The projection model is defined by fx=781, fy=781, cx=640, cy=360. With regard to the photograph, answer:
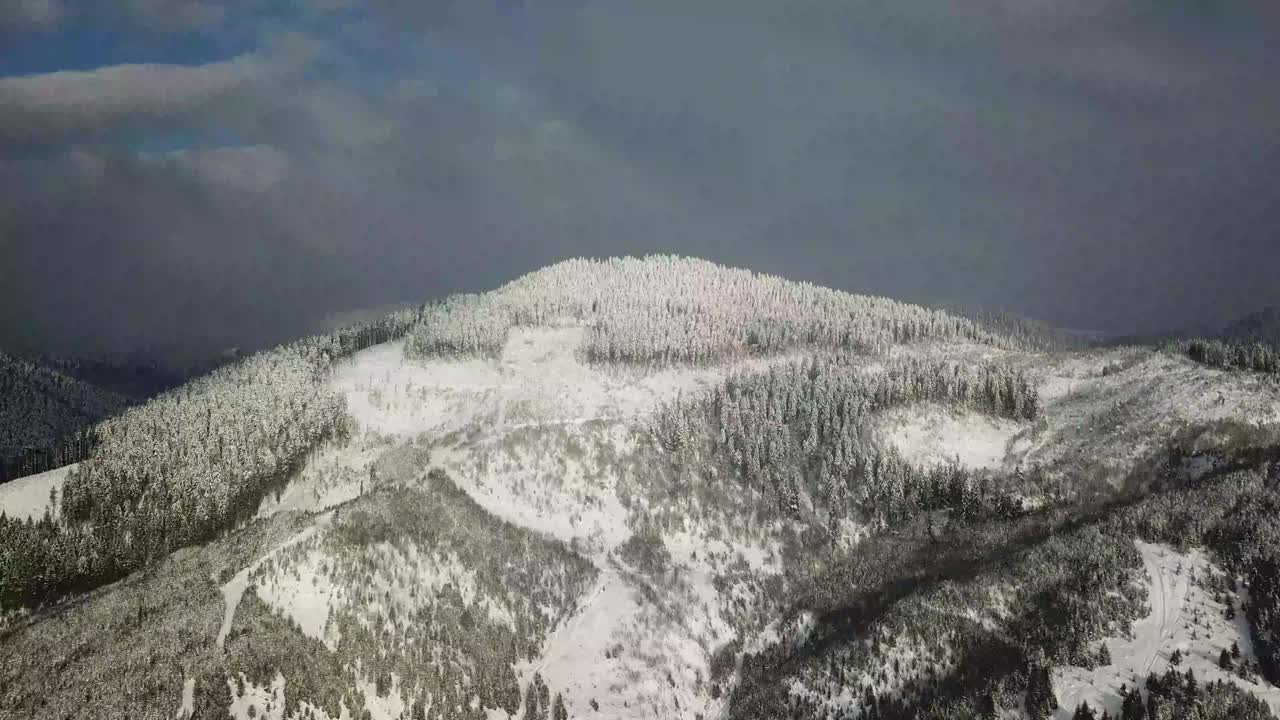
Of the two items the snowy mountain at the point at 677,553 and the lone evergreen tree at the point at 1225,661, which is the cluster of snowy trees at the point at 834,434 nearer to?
the snowy mountain at the point at 677,553

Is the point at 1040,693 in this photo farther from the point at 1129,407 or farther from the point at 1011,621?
the point at 1129,407

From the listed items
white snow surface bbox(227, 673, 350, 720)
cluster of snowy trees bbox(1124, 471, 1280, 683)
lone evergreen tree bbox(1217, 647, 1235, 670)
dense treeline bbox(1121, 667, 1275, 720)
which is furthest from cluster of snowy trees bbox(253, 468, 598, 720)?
cluster of snowy trees bbox(1124, 471, 1280, 683)

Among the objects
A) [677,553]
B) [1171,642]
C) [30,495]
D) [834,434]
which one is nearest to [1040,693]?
[1171,642]

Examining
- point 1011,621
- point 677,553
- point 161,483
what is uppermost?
point 161,483

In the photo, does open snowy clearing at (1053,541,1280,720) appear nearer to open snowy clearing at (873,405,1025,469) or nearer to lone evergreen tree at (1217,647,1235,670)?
lone evergreen tree at (1217,647,1235,670)

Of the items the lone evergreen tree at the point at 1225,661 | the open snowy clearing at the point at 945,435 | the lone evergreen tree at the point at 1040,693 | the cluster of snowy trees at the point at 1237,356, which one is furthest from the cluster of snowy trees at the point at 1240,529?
the cluster of snowy trees at the point at 1237,356
